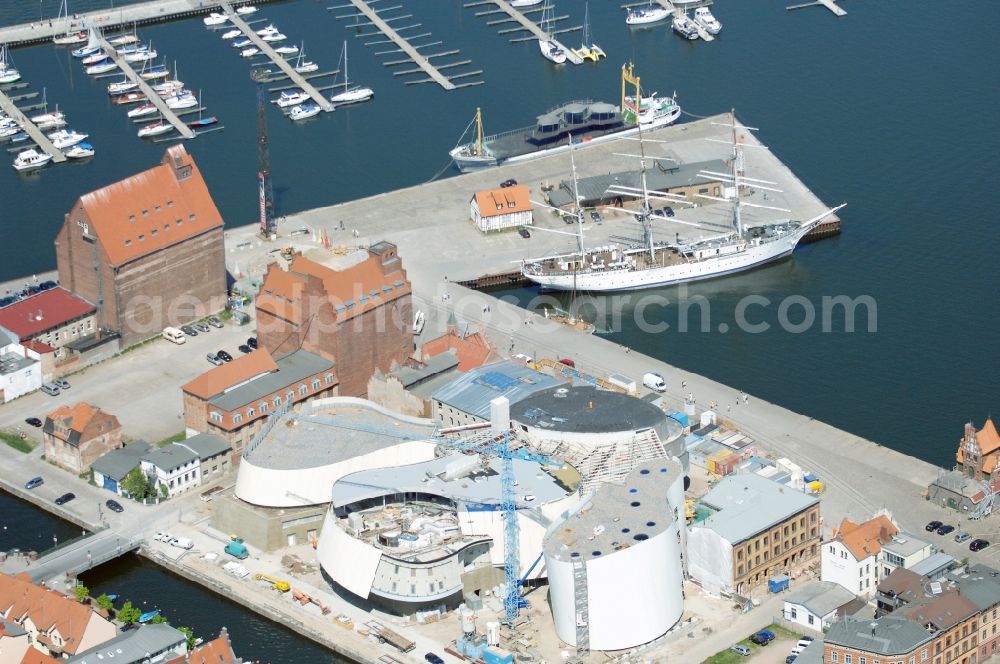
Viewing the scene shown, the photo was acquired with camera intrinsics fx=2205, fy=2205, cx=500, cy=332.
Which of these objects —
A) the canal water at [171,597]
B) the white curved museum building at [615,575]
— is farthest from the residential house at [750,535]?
the canal water at [171,597]

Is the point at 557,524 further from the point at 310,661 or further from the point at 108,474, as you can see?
the point at 108,474

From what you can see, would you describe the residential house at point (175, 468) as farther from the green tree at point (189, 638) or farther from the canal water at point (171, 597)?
the green tree at point (189, 638)

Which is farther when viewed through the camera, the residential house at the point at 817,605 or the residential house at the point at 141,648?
the residential house at the point at 817,605

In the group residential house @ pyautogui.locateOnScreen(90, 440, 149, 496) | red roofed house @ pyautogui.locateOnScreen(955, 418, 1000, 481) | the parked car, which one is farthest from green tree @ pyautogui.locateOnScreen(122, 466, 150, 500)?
red roofed house @ pyautogui.locateOnScreen(955, 418, 1000, 481)

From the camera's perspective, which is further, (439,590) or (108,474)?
(108,474)

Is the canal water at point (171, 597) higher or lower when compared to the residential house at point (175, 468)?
lower

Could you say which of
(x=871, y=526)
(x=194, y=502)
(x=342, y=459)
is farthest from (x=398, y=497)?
(x=871, y=526)

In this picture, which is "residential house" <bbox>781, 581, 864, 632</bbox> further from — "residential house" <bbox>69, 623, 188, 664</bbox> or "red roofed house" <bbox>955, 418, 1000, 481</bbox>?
"residential house" <bbox>69, 623, 188, 664</bbox>

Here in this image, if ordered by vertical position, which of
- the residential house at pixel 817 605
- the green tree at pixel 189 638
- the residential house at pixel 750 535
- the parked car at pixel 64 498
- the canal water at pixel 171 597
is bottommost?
the canal water at pixel 171 597
